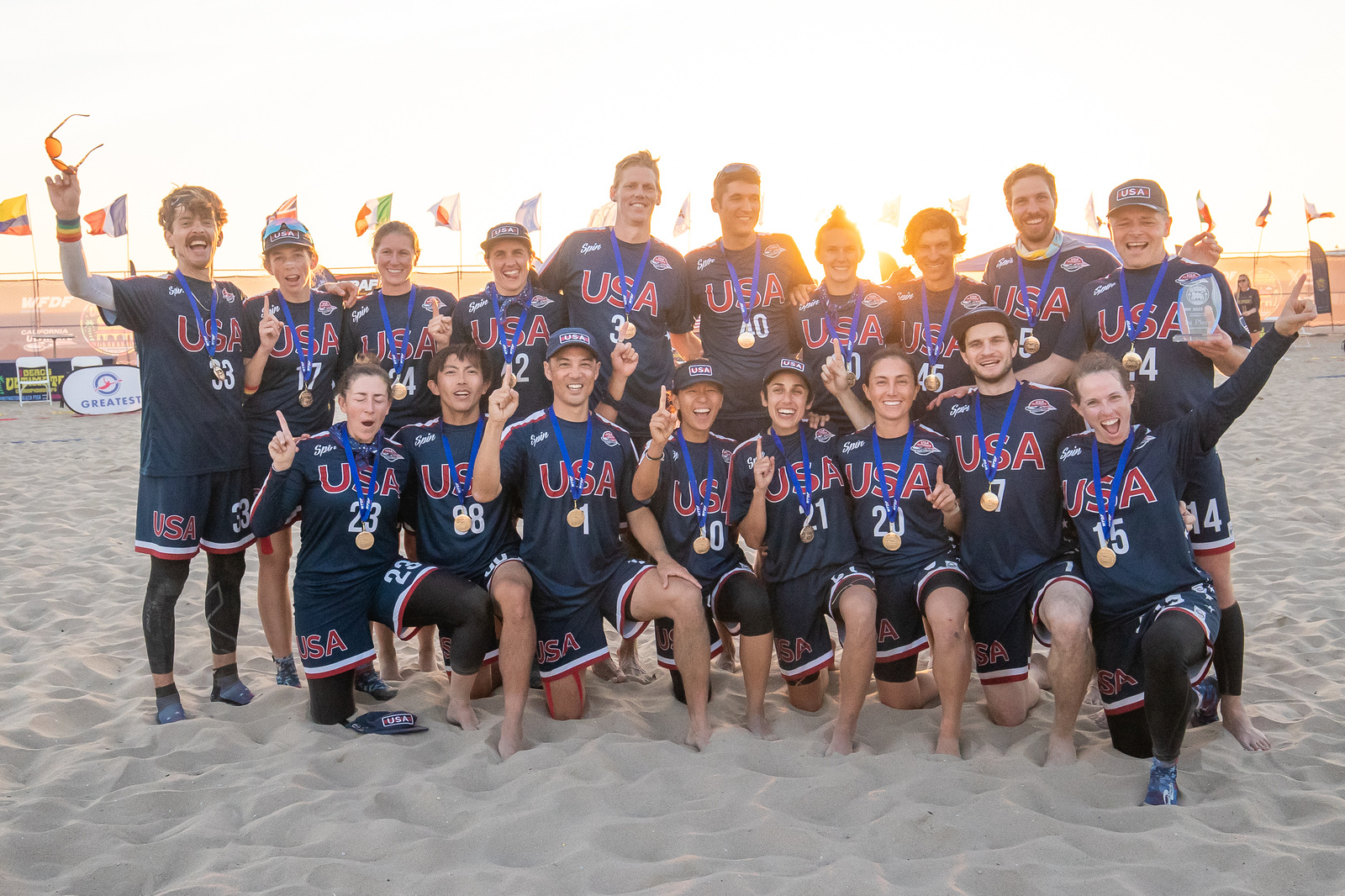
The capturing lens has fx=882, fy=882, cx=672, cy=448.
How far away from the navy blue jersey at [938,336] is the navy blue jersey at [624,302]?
53.4 inches

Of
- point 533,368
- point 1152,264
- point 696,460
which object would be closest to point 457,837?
point 696,460

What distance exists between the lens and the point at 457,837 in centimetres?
323

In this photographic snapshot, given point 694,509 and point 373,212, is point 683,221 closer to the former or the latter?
point 373,212

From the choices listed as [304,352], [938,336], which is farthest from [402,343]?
[938,336]

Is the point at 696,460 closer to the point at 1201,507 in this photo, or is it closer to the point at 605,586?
the point at 605,586

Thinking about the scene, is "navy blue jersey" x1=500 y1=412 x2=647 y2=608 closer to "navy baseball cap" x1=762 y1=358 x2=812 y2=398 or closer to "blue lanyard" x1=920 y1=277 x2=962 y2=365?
"navy baseball cap" x1=762 y1=358 x2=812 y2=398

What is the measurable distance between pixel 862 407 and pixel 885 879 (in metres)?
2.56

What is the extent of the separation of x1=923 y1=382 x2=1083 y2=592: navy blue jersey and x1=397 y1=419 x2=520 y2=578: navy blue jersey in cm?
236

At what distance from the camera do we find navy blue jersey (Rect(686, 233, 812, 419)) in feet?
17.2

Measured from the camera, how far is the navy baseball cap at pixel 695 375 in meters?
4.61

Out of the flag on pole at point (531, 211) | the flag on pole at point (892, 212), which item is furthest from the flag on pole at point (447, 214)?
the flag on pole at point (892, 212)

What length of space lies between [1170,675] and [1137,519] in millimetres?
734

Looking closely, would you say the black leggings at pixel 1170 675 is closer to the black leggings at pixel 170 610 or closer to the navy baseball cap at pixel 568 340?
the navy baseball cap at pixel 568 340

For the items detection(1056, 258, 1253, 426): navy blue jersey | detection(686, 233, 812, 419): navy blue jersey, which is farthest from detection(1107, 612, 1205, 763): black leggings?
detection(686, 233, 812, 419): navy blue jersey
